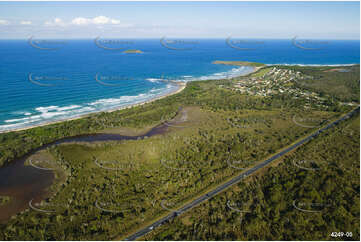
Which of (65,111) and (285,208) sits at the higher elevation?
(65,111)

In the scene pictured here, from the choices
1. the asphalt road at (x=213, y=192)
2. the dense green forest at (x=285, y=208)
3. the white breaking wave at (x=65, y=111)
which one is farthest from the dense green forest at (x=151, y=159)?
the white breaking wave at (x=65, y=111)

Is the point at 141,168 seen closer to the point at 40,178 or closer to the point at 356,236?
the point at 40,178

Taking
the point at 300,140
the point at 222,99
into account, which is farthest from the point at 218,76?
the point at 300,140

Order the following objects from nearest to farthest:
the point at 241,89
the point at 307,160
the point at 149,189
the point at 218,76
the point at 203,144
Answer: the point at 149,189, the point at 307,160, the point at 203,144, the point at 241,89, the point at 218,76

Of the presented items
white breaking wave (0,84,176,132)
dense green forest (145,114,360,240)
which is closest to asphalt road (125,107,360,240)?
dense green forest (145,114,360,240)

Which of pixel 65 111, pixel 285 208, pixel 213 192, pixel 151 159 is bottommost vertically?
pixel 285 208

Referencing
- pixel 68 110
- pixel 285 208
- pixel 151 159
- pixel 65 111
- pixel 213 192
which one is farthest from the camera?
pixel 68 110

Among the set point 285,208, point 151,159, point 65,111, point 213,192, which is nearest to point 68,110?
Answer: point 65,111

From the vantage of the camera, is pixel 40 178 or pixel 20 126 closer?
pixel 40 178

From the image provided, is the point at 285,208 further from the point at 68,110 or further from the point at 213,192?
the point at 68,110
